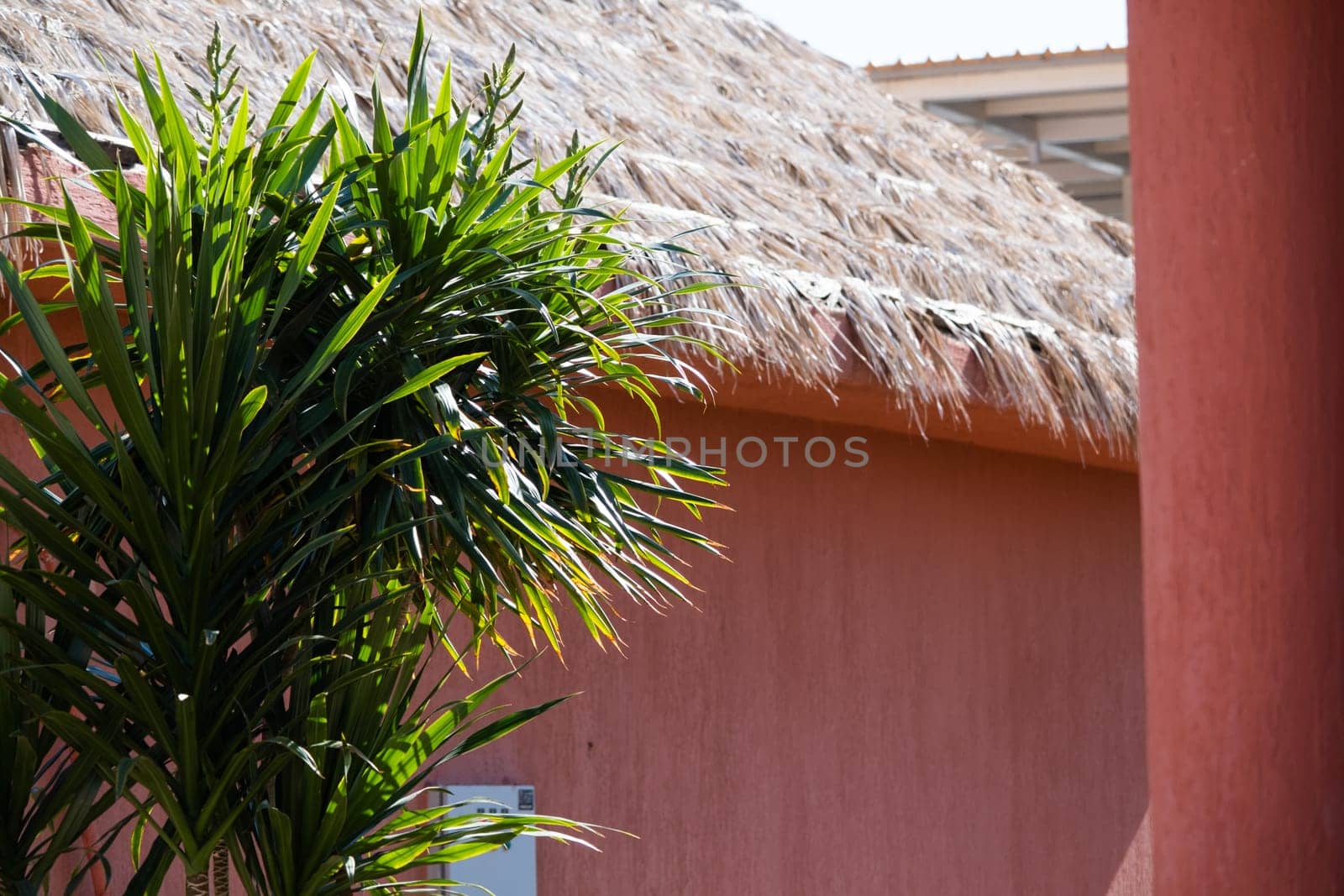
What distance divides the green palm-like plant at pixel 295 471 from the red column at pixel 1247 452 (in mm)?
941

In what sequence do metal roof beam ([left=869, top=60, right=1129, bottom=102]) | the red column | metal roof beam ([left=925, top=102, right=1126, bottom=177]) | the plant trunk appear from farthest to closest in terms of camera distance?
metal roof beam ([left=925, top=102, right=1126, bottom=177]) < metal roof beam ([left=869, top=60, right=1129, bottom=102]) < the plant trunk < the red column

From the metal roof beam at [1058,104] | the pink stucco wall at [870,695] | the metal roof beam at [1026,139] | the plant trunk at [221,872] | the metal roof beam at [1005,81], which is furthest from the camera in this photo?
the metal roof beam at [1026,139]

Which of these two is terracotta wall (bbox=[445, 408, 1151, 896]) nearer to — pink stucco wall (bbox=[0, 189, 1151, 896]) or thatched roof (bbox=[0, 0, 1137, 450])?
pink stucco wall (bbox=[0, 189, 1151, 896])

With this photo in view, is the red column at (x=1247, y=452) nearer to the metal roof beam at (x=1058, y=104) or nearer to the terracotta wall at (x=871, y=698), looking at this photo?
the terracotta wall at (x=871, y=698)

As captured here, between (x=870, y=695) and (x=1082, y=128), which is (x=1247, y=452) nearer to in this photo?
(x=870, y=695)

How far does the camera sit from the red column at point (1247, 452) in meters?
1.51

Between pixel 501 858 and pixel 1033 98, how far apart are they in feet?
29.9

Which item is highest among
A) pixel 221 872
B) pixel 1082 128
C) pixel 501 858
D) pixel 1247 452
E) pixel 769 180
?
pixel 1082 128

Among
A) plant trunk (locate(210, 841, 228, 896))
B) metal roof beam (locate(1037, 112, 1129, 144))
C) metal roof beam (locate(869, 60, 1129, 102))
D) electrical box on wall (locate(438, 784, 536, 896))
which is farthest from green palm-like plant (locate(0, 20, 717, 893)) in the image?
metal roof beam (locate(1037, 112, 1129, 144))

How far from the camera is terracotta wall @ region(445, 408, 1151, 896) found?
3832 mm

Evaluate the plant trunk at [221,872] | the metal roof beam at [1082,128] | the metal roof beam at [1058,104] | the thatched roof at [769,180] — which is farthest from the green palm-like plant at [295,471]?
the metal roof beam at [1082,128]

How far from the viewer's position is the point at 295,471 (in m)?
2.21

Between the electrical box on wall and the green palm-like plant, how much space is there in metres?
1.10

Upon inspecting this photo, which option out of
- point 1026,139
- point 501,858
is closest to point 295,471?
point 501,858
